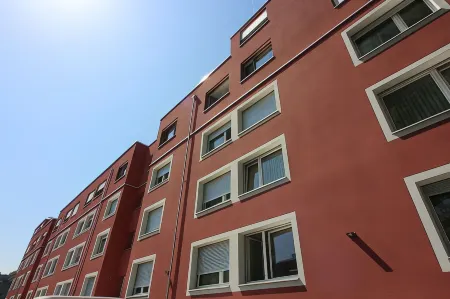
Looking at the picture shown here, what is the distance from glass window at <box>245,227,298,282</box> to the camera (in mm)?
7391

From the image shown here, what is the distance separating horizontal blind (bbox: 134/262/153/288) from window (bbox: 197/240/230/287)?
12.4 feet

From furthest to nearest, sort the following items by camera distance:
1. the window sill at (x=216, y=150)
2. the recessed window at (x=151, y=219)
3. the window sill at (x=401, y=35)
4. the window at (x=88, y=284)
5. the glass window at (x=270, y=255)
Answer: the window at (x=88, y=284) < the recessed window at (x=151, y=219) < the window sill at (x=216, y=150) < the glass window at (x=270, y=255) < the window sill at (x=401, y=35)

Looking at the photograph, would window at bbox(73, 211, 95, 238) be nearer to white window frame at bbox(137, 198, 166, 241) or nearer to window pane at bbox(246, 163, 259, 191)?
white window frame at bbox(137, 198, 166, 241)

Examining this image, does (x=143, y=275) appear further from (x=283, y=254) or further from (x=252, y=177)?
(x=283, y=254)

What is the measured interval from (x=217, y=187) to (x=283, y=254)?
454 centimetres

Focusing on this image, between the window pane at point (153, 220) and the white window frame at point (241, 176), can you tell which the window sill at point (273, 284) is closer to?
the white window frame at point (241, 176)

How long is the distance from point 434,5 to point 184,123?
1286cm

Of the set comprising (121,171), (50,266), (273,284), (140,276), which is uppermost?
(121,171)

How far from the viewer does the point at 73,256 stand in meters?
22.1

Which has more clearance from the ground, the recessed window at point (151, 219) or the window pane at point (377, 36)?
the window pane at point (377, 36)

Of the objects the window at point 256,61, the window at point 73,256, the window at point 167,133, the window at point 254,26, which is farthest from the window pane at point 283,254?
the window at point 73,256

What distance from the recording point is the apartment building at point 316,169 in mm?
5609

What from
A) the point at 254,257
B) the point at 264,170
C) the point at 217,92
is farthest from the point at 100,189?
the point at 254,257

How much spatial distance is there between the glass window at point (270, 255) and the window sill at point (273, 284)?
0.31 m
